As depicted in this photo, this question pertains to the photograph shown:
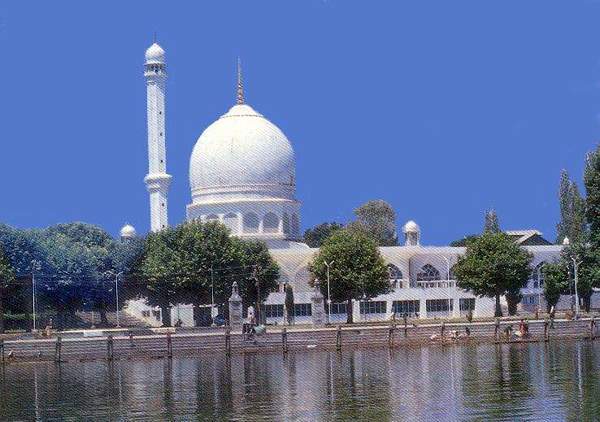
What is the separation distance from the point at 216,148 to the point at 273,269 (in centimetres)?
2306

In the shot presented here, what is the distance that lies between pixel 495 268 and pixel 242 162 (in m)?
34.5

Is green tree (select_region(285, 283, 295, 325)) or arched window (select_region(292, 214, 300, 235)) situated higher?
arched window (select_region(292, 214, 300, 235))

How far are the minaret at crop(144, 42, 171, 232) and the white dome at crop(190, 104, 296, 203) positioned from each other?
4.56 m

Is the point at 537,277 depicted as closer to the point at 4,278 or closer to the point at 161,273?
the point at 161,273

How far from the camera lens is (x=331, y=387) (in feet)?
159

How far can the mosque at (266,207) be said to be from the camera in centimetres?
12625

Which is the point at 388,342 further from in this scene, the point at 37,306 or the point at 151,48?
the point at 151,48

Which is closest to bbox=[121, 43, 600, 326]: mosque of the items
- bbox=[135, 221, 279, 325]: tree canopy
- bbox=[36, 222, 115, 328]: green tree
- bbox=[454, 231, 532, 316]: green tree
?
bbox=[36, 222, 115, 328]: green tree

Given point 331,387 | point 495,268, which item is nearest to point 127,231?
point 495,268

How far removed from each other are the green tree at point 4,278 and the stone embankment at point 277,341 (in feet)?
94.3

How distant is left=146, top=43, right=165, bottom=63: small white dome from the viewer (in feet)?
470

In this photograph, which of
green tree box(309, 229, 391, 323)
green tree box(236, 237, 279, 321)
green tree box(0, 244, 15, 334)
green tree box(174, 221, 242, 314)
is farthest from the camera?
green tree box(236, 237, 279, 321)

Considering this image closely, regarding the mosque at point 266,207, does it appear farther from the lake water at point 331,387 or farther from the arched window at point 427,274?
the lake water at point 331,387

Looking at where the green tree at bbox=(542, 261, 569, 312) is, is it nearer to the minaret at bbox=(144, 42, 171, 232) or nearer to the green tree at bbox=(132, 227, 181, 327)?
the green tree at bbox=(132, 227, 181, 327)
